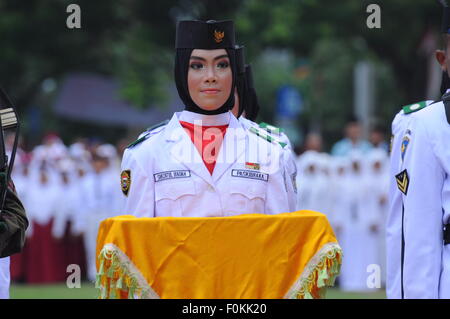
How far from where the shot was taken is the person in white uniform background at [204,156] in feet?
22.1

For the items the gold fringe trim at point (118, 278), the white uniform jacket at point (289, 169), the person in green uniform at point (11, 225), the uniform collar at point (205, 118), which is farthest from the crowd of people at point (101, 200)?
the gold fringe trim at point (118, 278)

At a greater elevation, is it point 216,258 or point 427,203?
point 427,203

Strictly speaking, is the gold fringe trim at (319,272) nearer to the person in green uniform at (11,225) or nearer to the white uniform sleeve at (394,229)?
the person in green uniform at (11,225)

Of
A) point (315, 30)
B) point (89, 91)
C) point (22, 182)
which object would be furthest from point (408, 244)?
point (89, 91)

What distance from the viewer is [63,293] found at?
18328 mm

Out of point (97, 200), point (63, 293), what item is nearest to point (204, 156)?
point (63, 293)

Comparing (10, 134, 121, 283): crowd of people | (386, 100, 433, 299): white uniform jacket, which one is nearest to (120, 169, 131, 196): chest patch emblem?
(386, 100, 433, 299): white uniform jacket

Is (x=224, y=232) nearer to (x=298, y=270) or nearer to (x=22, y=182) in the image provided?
(x=298, y=270)

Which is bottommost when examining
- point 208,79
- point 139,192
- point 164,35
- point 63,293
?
point 63,293

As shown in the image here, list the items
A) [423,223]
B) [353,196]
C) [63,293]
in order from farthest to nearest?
[353,196], [63,293], [423,223]

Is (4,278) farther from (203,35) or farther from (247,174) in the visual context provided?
(203,35)

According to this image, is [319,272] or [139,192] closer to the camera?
A: [319,272]

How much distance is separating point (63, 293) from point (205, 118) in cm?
1170

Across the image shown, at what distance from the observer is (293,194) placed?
→ 7059mm
